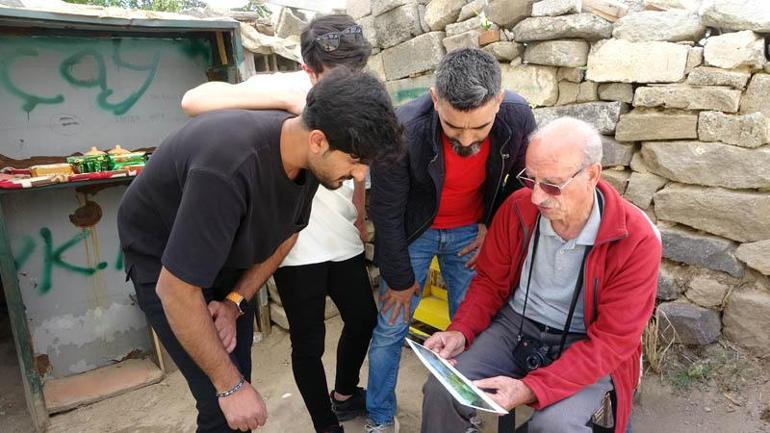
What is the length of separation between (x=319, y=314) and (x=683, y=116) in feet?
7.45

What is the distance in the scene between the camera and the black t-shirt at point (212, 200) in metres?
1.44

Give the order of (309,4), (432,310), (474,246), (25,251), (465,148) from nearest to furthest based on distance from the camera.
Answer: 1. (465,148)
2. (474,246)
3. (25,251)
4. (432,310)
5. (309,4)

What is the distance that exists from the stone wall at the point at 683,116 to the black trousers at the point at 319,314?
1.76 m

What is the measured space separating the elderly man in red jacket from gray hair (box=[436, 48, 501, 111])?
27cm

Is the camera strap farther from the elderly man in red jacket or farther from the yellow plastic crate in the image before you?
the yellow plastic crate

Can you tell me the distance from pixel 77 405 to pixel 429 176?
277 centimetres

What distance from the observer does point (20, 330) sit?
290cm

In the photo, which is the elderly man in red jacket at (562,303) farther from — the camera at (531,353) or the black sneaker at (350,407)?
the black sneaker at (350,407)

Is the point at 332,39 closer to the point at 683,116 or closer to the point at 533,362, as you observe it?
the point at 533,362

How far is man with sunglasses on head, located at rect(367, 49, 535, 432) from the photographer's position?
2047 mm

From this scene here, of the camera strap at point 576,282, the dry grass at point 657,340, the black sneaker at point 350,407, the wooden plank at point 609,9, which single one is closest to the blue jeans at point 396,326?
the black sneaker at point 350,407

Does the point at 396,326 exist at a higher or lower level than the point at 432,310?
higher

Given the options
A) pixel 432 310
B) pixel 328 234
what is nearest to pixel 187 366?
pixel 328 234

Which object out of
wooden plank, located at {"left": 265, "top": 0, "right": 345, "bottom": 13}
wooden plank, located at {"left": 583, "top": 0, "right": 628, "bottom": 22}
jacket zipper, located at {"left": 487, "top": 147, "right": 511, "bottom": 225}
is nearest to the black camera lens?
jacket zipper, located at {"left": 487, "top": 147, "right": 511, "bottom": 225}
